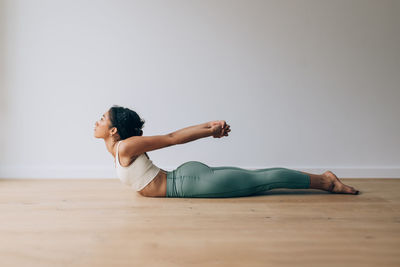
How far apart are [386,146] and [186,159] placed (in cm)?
192

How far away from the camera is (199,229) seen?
68.5 inches

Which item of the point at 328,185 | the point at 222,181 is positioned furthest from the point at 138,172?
the point at 328,185

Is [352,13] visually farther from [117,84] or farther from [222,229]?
[222,229]

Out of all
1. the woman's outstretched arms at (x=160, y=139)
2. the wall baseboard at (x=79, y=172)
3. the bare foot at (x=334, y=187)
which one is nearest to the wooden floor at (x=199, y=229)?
the bare foot at (x=334, y=187)

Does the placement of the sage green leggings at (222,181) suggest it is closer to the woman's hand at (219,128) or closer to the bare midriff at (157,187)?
the bare midriff at (157,187)

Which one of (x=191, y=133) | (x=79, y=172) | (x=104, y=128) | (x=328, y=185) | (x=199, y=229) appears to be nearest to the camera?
(x=199, y=229)

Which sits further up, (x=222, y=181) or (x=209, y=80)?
(x=209, y=80)

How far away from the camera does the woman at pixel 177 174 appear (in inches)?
90.8

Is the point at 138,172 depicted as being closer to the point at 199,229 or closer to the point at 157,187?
the point at 157,187

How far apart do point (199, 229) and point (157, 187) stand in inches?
29.2

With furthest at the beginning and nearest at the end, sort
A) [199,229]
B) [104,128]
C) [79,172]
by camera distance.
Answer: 1. [79,172]
2. [104,128]
3. [199,229]

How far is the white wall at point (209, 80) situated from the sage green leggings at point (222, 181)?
3.03 feet

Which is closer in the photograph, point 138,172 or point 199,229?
point 199,229

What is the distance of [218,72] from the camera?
3348 millimetres
